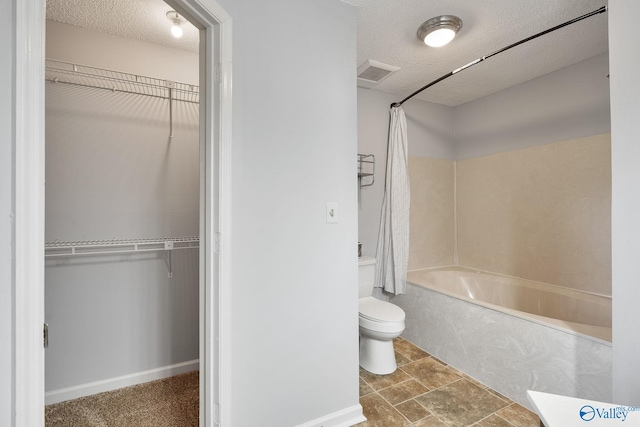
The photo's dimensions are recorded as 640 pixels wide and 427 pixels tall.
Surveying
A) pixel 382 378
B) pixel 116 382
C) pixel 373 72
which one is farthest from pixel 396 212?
pixel 116 382

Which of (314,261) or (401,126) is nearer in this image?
(314,261)

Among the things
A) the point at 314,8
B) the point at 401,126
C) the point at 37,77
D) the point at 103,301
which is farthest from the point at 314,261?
the point at 401,126

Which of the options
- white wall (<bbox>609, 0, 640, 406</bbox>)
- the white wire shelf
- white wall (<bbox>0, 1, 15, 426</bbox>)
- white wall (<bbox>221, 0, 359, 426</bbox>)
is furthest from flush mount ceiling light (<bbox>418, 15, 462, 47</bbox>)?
the white wire shelf

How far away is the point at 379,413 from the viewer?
69.7 inches

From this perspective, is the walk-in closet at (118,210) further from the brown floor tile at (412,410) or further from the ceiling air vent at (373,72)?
the brown floor tile at (412,410)

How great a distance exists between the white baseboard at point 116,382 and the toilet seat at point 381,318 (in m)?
1.34

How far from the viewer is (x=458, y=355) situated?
2.27m

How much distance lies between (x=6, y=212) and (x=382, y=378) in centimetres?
228

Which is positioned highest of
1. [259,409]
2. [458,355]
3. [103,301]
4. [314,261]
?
[314,261]

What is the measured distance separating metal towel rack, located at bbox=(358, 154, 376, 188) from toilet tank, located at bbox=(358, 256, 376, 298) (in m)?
0.82

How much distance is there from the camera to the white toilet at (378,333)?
2104 millimetres

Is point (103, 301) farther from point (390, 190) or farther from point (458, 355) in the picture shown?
point (458, 355)

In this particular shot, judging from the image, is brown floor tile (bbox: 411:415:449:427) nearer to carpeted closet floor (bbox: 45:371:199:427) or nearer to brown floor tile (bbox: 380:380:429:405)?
brown floor tile (bbox: 380:380:429:405)

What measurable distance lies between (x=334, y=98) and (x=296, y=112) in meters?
0.27
